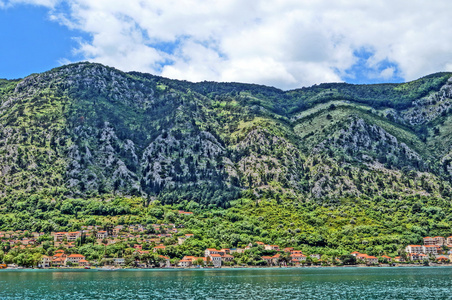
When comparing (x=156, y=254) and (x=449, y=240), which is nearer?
(x=156, y=254)

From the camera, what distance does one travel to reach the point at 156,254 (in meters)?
176

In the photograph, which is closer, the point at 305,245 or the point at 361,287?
the point at 361,287

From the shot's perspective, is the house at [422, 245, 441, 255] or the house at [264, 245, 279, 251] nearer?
the house at [422, 245, 441, 255]

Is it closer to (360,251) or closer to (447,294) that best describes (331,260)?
(360,251)

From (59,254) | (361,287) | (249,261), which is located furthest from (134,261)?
(361,287)

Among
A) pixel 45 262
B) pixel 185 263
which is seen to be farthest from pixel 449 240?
pixel 45 262

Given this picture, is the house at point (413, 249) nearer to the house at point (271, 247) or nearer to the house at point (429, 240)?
the house at point (429, 240)

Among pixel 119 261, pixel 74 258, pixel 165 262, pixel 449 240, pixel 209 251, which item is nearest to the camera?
pixel 74 258

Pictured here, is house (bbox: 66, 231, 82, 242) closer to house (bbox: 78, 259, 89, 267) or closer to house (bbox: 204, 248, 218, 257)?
house (bbox: 78, 259, 89, 267)

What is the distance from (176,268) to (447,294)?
106951 mm

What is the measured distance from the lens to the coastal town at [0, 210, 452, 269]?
172 meters

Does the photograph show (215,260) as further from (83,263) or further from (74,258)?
(74,258)

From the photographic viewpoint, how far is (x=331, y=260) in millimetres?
181750

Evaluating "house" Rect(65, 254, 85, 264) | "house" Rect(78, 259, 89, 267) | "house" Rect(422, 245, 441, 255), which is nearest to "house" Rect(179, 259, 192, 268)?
"house" Rect(78, 259, 89, 267)
